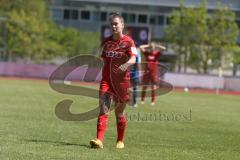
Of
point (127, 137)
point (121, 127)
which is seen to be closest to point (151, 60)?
point (127, 137)

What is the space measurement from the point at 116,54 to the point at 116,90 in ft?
1.87

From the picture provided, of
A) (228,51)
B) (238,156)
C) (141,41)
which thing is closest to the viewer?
(238,156)

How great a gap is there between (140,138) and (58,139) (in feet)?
5.30

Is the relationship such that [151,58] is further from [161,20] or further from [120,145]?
[161,20]

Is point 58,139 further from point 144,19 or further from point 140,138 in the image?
point 144,19

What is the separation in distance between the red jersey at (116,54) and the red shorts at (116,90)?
84 millimetres

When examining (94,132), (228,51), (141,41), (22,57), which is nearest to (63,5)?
(22,57)

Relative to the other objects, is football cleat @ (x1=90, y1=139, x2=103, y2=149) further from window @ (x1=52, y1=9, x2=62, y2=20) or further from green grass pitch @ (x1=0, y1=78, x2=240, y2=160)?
window @ (x1=52, y1=9, x2=62, y2=20)

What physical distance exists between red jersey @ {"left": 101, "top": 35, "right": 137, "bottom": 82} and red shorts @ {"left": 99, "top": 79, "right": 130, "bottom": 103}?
3.3 inches

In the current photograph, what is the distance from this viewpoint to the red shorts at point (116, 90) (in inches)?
397

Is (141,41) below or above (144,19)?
above

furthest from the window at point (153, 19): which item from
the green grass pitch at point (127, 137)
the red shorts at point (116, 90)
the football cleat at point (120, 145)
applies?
the football cleat at point (120, 145)

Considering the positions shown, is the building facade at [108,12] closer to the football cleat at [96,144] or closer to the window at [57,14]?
the window at [57,14]

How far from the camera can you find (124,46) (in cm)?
1015
